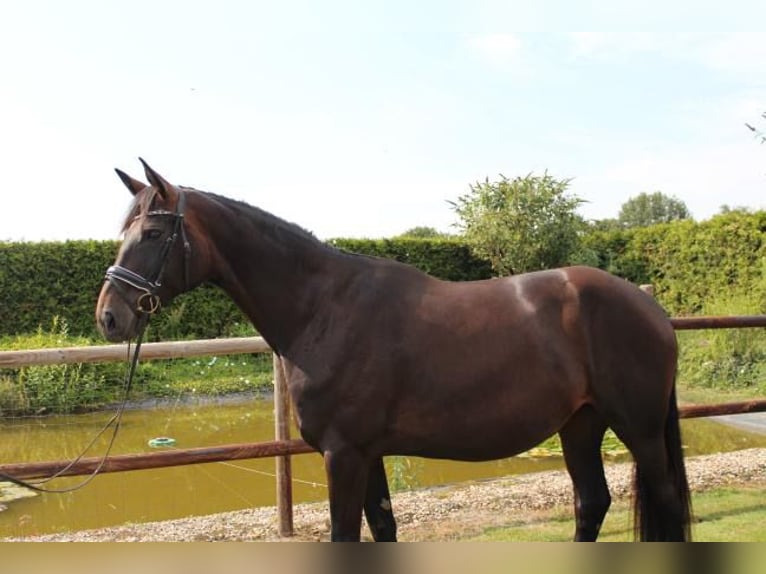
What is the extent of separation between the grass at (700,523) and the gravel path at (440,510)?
0.15 meters

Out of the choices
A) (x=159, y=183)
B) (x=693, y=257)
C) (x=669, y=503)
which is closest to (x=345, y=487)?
(x=159, y=183)

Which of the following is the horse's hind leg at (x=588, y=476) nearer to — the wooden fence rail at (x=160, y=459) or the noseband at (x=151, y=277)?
the wooden fence rail at (x=160, y=459)

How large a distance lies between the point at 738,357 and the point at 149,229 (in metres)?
10.4

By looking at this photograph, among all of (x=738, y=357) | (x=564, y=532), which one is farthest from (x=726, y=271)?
(x=564, y=532)

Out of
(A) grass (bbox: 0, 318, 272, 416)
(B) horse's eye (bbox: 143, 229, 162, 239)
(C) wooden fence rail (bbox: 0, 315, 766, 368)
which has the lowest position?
(A) grass (bbox: 0, 318, 272, 416)

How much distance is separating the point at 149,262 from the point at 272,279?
47cm

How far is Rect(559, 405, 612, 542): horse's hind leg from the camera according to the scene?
10.0 ft

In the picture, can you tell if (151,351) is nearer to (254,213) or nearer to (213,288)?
(254,213)

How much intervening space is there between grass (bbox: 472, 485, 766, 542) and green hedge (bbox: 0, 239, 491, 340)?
9.02 meters

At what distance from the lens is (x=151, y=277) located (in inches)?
93.4

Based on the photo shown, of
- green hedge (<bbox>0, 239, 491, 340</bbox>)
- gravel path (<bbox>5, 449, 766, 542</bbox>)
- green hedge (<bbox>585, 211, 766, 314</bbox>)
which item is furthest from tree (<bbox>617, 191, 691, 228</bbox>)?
gravel path (<bbox>5, 449, 766, 542</bbox>)

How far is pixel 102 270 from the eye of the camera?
12.6 m

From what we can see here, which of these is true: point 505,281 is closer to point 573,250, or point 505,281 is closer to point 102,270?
point 102,270

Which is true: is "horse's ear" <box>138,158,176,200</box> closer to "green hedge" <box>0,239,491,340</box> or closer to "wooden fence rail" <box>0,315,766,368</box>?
"wooden fence rail" <box>0,315,766,368</box>
